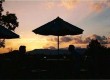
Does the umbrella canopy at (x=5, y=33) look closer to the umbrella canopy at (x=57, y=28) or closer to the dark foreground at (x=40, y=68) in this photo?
the umbrella canopy at (x=57, y=28)

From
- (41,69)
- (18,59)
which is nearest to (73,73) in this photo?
(41,69)

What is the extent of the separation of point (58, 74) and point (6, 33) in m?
3.45

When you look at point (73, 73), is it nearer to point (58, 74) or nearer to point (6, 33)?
point (58, 74)

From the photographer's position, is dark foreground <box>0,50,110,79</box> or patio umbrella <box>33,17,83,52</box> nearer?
dark foreground <box>0,50,110,79</box>

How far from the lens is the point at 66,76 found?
54.7 feet

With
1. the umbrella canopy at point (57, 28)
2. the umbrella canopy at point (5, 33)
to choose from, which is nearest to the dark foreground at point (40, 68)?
the umbrella canopy at point (5, 33)

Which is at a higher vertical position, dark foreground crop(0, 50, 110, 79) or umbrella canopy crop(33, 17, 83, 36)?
umbrella canopy crop(33, 17, 83, 36)

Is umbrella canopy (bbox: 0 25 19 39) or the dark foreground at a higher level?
umbrella canopy (bbox: 0 25 19 39)

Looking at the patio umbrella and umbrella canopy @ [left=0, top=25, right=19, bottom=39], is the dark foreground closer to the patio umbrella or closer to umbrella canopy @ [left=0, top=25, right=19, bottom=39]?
umbrella canopy @ [left=0, top=25, right=19, bottom=39]

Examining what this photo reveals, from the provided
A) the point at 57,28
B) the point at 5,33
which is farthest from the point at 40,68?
the point at 5,33

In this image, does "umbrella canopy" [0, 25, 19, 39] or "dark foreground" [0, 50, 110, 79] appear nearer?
"dark foreground" [0, 50, 110, 79]

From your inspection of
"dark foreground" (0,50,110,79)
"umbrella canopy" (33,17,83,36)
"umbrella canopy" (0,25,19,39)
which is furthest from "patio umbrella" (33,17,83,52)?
"dark foreground" (0,50,110,79)

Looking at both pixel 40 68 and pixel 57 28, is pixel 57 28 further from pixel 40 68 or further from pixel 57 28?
pixel 40 68

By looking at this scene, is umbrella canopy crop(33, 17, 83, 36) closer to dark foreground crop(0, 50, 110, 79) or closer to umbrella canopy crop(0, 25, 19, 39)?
umbrella canopy crop(0, 25, 19, 39)
